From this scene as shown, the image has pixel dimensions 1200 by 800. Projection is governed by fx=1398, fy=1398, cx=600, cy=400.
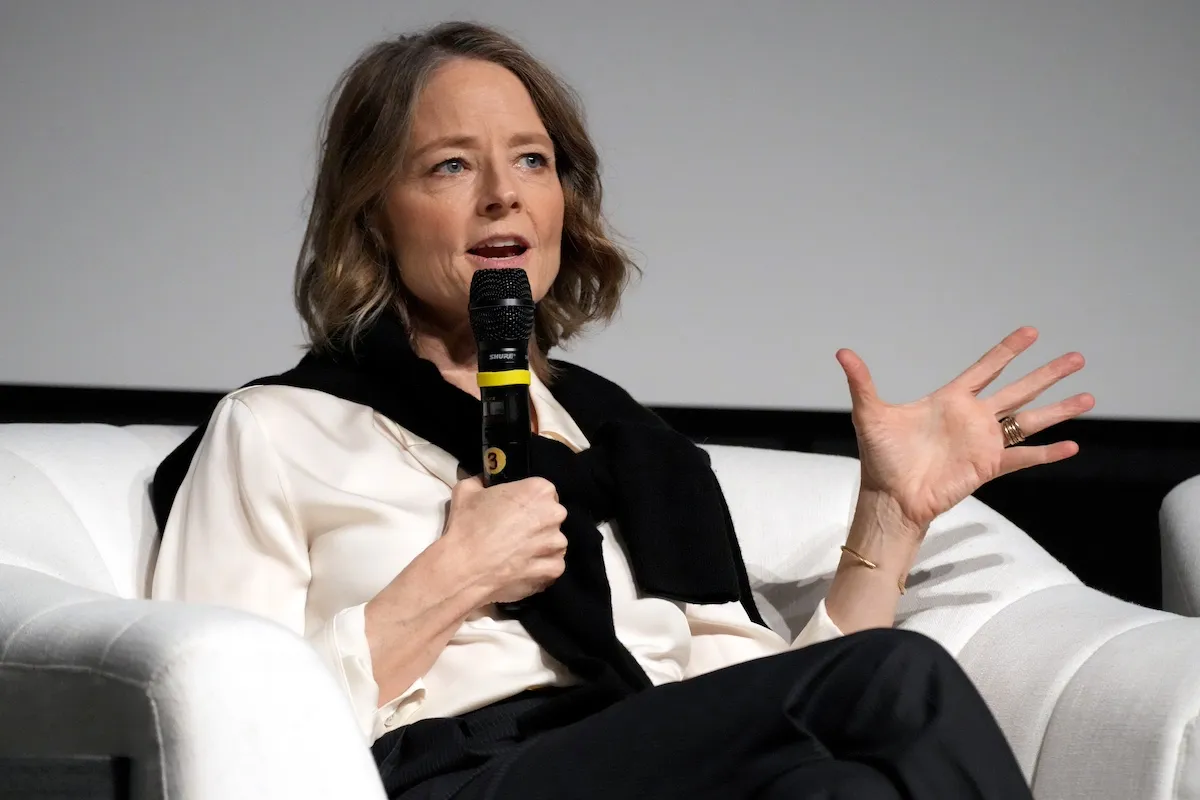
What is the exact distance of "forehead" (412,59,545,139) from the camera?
1620 millimetres

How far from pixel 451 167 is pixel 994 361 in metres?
0.67

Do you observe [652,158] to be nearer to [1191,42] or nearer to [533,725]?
[1191,42]

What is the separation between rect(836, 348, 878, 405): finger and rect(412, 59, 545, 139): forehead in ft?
1.53

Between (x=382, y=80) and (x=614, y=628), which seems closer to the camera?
(x=614, y=628)

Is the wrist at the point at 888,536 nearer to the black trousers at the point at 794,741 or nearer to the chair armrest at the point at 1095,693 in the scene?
the chair armrest at the point at 1095,693

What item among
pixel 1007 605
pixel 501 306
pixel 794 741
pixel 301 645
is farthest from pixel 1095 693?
pixel 301 645

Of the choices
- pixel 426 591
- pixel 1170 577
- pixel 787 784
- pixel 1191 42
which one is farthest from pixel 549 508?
pixel 1191 42

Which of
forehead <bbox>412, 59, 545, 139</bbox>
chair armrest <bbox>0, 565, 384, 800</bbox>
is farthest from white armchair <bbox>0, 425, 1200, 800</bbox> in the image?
forehead <bbox>412, 59, 545, 139</bbox>

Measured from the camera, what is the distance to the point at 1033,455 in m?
1.58

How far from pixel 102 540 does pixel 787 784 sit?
34.5 inches

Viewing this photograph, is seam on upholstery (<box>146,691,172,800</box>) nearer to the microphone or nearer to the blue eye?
the microphone

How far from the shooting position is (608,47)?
2402mm

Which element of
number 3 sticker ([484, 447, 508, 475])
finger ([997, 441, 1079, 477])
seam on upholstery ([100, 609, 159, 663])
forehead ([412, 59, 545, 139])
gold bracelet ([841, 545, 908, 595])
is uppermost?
forehead ([412, 59, 545, 139])

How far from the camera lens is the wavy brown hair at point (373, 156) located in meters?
1.64
